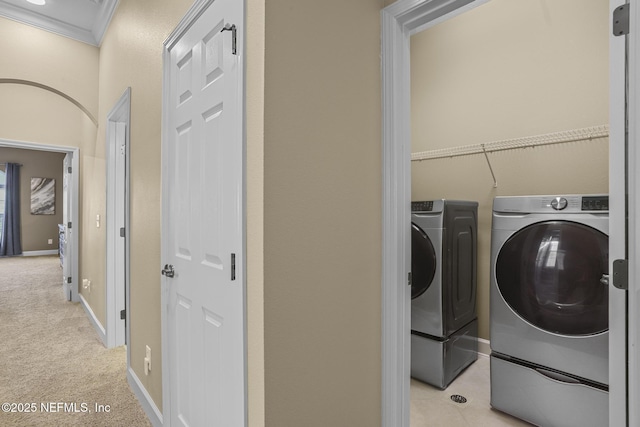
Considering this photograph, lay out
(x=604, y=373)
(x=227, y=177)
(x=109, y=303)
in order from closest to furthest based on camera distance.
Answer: (x=227, y=177) → (x=604, y=373) → (x=109, y=303)

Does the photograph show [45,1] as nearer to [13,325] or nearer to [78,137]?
[78,137]

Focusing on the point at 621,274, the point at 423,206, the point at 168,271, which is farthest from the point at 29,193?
the point at 621,274

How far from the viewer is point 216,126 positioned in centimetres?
133

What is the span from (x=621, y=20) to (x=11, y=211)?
11.1 metres

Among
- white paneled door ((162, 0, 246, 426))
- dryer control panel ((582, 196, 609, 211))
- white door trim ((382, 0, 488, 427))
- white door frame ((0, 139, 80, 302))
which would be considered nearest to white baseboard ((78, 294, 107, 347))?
Answer: white door frame ((0, 139, 80, 302))

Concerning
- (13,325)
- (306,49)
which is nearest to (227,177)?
(306,49)

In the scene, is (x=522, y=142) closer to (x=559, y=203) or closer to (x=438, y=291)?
(x=559, y=203)

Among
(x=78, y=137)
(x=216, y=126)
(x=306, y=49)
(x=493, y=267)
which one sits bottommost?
(x=493, y=267)

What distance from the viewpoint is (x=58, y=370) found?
261 centimetres

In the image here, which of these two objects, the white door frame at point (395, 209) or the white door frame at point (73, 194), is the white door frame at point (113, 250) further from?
the white door frame at point (395, 209)

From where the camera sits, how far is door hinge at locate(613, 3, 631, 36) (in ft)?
3.12

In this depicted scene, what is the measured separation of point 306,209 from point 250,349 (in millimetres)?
491

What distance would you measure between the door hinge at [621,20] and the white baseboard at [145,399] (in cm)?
254

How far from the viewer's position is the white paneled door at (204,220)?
1193 mm
